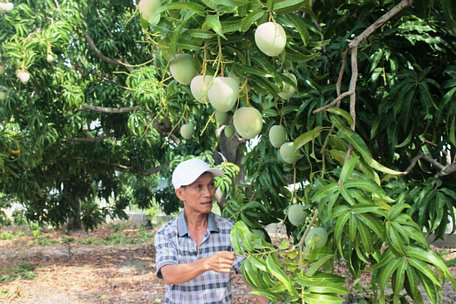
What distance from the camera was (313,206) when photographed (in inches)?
55.8

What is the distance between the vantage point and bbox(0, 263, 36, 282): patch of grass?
5984 millimetres

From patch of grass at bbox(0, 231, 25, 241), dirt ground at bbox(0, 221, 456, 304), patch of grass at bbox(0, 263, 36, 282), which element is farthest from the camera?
patch of grass at bbox(0, 231, 25, 241)

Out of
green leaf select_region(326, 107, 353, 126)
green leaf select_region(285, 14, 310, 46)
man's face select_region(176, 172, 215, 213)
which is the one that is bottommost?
man's face select_region(176, 172, 215, 213)

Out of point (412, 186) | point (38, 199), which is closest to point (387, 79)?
point (412, 186)

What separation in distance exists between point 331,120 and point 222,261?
419mm

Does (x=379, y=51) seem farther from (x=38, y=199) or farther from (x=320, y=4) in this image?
(x=38, y=199)

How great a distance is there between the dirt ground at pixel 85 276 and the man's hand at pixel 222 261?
3.21 meters

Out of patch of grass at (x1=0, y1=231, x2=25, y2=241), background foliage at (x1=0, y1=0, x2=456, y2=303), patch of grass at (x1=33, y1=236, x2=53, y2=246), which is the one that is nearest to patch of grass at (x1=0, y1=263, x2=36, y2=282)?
patch of grass at (x1=33, y1=236, x2=53, y2=246)

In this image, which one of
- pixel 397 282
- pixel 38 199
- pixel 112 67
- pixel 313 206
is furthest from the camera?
pixel 38 199

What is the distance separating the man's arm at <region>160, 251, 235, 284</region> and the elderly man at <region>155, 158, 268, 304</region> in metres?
0.07

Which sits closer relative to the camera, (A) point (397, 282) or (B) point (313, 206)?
(A) point (397, 282)

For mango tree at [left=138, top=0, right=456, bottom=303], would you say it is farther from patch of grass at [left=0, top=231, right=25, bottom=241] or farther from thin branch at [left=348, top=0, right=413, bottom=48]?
patch of grass at [left=0, top=231, right=25, bottom=241]

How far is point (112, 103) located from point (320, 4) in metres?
4.24

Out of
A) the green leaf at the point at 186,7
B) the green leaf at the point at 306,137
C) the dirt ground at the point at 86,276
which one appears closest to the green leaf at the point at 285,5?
the green leaf at the point at 186,7
